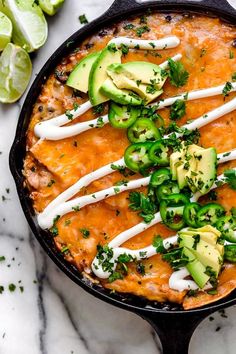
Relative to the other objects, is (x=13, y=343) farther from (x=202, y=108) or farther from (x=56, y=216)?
(x=202, y=108)

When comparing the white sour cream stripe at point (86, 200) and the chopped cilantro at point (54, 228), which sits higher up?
the white sour cream stripe at point (86, 200)

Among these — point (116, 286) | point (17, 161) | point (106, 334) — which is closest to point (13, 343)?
point (106, 334)

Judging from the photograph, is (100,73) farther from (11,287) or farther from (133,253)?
(11,287)

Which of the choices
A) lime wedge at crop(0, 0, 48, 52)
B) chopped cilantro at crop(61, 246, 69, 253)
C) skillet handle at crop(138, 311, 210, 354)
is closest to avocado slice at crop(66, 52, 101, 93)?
lime wedge at crop(0, 0, 48, 52)

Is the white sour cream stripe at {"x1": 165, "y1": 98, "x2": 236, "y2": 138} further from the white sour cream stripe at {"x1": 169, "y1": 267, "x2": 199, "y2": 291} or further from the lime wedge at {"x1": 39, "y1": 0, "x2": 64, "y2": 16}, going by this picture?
the lime wedge at {"x1": 39, "y1": 0, "x2": 64, "y2": 16}

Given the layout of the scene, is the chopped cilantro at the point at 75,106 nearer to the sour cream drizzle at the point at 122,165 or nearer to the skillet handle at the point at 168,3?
the sour cream drizzle at the point at 122,165

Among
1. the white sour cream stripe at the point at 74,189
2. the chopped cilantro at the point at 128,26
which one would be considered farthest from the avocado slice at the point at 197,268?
the chopped cilantro at the point at 128,26

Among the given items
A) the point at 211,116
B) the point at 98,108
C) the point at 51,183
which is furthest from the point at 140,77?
the point at 51,183
